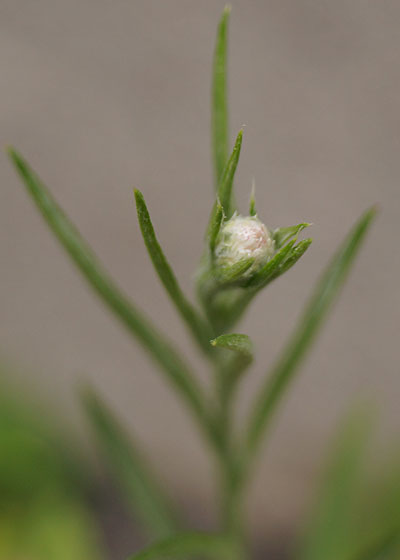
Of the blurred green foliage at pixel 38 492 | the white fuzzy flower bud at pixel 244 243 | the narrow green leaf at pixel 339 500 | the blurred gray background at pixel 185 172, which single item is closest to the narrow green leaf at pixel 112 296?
the white fuzzy flower bud at pixel 244 243

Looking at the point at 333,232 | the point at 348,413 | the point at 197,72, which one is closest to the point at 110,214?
the point at 197,72

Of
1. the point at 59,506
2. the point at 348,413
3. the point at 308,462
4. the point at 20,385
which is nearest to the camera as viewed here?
the point at 348,413

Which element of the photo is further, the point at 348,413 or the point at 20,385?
the point at 20,385

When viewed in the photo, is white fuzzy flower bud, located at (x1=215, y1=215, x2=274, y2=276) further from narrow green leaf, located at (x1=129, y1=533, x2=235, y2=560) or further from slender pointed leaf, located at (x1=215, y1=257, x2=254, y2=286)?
narrow green leaf, located at (x1=129, y1=533, x2=235, y2=560)

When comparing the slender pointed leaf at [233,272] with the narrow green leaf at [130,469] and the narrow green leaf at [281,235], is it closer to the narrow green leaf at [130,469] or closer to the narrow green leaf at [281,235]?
the narrow green leaf at [281,235]

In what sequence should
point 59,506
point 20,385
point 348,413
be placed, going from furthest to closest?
point 20,385, point 59,506, point 348,413

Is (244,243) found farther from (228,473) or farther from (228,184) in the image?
(228,473)


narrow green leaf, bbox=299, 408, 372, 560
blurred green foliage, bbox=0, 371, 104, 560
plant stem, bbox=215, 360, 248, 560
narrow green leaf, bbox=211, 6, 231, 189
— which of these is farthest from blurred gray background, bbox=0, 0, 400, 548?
narrow green leaf, bbox=211, 6, 231, 189

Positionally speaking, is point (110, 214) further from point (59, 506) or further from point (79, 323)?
point (59, 506)
